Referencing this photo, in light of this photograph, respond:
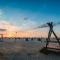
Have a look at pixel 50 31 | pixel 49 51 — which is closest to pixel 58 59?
pixel 49 51

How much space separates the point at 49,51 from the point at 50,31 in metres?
4.74

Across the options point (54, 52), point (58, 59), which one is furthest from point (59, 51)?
point (58, 59)

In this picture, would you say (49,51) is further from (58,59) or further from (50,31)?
(58,59)

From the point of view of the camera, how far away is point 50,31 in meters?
34.5

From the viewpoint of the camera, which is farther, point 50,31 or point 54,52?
point 50,31

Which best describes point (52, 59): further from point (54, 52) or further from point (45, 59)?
point (54, 52)

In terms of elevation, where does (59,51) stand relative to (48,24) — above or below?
below

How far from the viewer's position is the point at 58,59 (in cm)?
2478

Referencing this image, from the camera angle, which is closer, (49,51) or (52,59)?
(52,59)

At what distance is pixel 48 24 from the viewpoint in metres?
34.1

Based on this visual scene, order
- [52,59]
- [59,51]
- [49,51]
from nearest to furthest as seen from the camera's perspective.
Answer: [52,59]
[59,51]
[49,51]

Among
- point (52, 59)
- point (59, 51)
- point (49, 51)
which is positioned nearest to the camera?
point (52, 59)

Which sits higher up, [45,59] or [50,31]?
[50,31]

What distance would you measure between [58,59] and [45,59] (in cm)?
214
